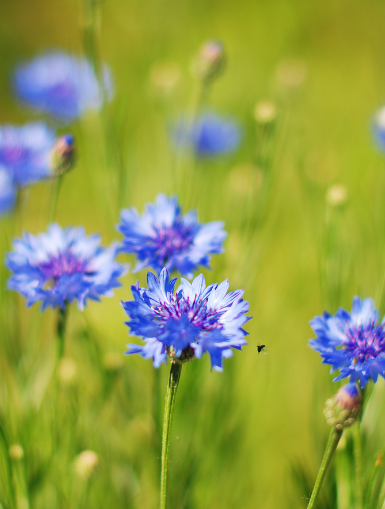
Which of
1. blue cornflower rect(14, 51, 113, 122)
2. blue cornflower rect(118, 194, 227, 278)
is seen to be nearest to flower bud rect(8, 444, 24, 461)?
blue cornflower rect(118, 194, 227, 278)

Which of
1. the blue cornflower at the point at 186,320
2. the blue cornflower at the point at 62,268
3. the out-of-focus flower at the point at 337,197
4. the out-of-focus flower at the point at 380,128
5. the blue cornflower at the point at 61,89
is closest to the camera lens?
the blue cornflower at the point at 186,320

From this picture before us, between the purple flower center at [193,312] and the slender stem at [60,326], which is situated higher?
the slender stem at [60,326]

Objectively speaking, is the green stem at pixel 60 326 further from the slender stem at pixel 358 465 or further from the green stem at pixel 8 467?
the slender stem at pixel 358 465

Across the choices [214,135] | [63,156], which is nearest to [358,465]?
[63,156]

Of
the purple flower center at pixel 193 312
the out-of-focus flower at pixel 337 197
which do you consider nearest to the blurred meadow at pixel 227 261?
the out-of-focus flower at pixel 337 197

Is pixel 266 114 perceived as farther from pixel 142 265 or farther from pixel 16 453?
pixel 16 453

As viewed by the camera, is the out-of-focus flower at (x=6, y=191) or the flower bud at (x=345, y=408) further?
the out-of-focus flower at (x=6, y=191)

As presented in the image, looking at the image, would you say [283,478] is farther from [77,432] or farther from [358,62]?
[358,62]
